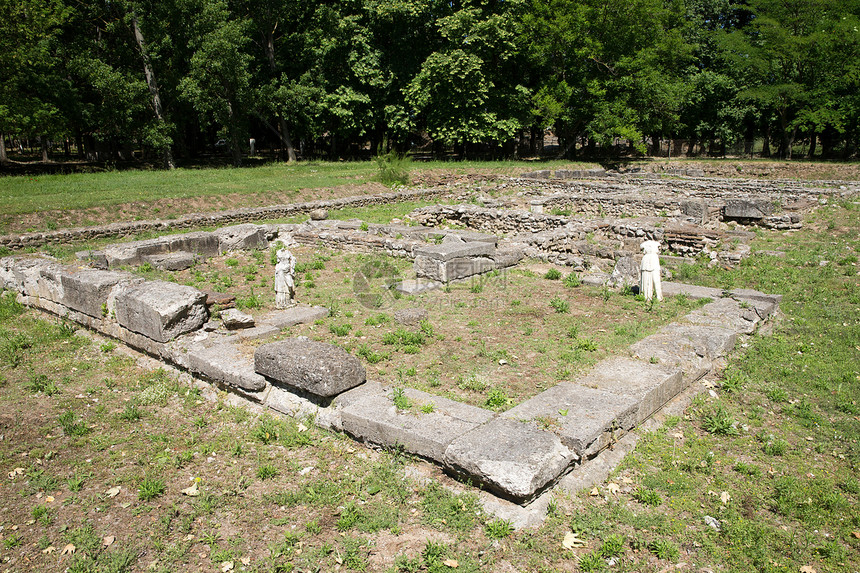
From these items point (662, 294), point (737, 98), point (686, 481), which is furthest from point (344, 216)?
point (737, 98)

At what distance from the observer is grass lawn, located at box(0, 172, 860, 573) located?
4184 mm

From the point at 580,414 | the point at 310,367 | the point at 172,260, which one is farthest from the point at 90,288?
the point at 580,414

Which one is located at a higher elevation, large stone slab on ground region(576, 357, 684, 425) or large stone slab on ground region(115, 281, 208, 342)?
large stone slab on ground region(115, 281, 208, 342)

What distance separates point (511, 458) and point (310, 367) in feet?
8.02

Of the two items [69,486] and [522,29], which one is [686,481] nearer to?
[69,486]

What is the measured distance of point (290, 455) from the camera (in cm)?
555

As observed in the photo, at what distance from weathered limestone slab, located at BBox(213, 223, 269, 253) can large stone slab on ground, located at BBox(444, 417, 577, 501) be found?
11.6 meters

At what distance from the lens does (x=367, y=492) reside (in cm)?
488

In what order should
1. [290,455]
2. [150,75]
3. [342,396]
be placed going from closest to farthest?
[290,455] < [342,396] < [150,75]

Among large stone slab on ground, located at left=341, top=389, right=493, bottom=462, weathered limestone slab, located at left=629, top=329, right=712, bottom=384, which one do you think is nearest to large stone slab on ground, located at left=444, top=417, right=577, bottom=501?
large stone slab on ground, located at left=341, top=389, right=493, bottom=462

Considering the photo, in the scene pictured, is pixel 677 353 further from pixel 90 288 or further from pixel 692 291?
pixel 90 288

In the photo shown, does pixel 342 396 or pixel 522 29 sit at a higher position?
pixel 522 29

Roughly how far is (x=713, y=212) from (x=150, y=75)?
1085 inches

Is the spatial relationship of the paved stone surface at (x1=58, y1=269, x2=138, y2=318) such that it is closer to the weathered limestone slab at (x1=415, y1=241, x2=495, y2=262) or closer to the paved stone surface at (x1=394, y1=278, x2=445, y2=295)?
the paved stone surface at (x1=394, y1=278, x2=445, y2=295)
